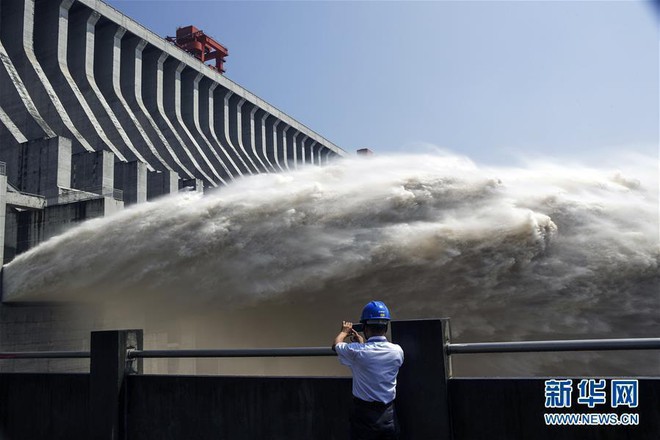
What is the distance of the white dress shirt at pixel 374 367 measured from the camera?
16.1 ft

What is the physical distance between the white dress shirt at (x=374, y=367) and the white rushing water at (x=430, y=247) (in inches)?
234

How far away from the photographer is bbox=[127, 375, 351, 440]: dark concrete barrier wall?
6.52 metres

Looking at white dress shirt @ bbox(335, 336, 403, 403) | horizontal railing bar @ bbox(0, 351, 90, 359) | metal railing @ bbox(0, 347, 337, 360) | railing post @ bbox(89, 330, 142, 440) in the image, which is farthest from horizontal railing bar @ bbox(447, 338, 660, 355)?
horizontal railing bar @ bbox(0, 351, 90, 359)

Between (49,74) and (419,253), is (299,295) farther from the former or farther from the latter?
(49,74)

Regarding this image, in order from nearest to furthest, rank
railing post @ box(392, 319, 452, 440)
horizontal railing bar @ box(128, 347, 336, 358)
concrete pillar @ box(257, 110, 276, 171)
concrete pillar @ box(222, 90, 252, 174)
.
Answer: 1. railing post @ box(392, 319, 452, 440)
2. horizontal railing bar @ box(128, 347, 336, 358)
3. concrete pillar @ box(222, 90, 252, 174)
4. concrete pillar @ box(257, 110, 276, 171)

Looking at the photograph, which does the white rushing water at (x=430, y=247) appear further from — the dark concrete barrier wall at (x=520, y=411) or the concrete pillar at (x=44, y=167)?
the concrete pillar at (x=44, y=167)

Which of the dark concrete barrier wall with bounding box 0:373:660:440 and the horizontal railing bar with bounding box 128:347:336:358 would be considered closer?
the dark concrete barrier wall with bounding box 0:373:660:440

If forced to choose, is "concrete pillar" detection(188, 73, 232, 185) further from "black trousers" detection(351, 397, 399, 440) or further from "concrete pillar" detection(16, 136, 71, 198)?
"black trousers" detection(351, 397, 399, 440)

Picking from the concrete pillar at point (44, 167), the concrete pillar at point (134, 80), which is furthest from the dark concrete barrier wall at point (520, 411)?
the concrete pillar at point (134, 80)

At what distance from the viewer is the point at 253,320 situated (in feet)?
44.9

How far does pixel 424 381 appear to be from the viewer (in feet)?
19.4

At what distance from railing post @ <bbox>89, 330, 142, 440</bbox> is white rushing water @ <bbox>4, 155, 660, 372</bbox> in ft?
14.5

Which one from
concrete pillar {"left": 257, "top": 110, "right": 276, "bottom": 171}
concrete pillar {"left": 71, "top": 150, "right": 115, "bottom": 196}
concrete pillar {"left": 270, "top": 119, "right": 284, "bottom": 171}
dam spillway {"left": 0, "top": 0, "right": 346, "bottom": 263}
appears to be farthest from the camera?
concrete pillar {"left": 270, "top": 119, "right": 284, "bottom": 171}

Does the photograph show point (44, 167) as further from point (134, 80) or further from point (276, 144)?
point (276, 144)
